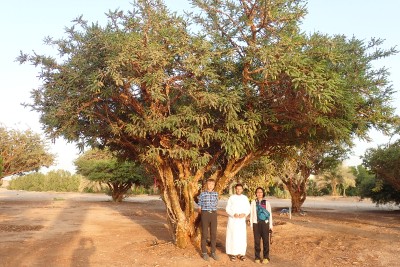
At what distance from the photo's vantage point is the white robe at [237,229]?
9867mm

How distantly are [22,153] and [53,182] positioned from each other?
48.5 metres

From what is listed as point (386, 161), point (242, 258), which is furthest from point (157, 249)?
point (386, 161)

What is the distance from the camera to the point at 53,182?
3324 inches

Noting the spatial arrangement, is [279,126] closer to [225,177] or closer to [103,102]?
[225,177]

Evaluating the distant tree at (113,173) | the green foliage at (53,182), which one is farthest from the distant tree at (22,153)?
the green foliage at (53,182)

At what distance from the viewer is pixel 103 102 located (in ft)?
34.6

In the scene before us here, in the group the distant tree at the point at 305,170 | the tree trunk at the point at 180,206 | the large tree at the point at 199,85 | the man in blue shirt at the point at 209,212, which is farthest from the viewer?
the distant tree at the point at 305,170

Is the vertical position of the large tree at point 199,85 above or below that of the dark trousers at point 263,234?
above

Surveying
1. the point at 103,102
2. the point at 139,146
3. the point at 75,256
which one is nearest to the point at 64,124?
the point at 103,102

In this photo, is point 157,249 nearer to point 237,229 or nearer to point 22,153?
point 237,229

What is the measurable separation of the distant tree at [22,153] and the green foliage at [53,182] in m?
40.9

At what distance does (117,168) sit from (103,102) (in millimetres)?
28962

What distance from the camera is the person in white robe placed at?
987 cm

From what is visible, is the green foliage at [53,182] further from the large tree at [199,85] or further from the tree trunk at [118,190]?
the large tree at [199,85]
